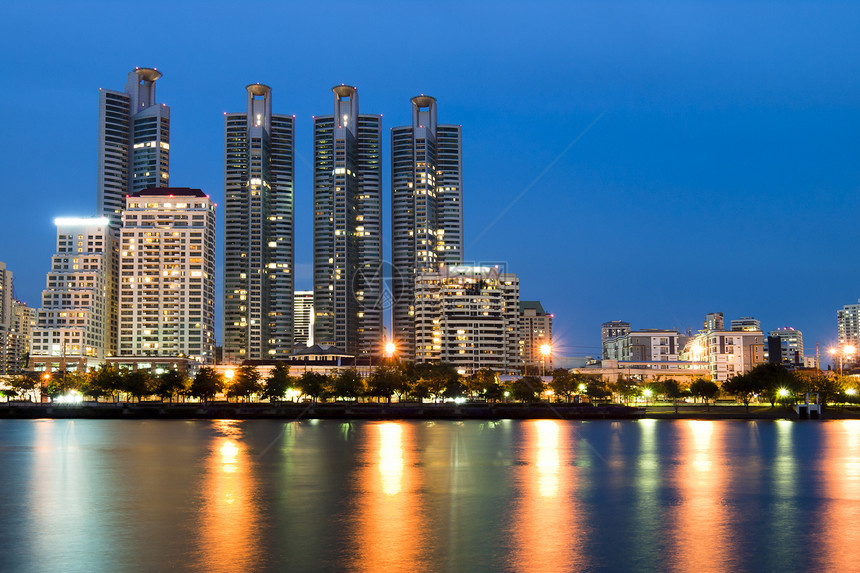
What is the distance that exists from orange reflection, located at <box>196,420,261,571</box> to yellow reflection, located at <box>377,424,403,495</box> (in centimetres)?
748

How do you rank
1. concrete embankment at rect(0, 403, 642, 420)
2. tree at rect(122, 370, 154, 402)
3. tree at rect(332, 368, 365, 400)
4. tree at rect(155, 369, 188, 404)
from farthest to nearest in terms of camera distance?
1. tree at rect(332, 368, 365, 400)
2. tree at rect(122, 370, 154, 402)
3. tree at rect(155, 369, 188, 404)
4. concrete embankment at rect(0, 403, 642, 420)

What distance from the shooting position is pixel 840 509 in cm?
4209

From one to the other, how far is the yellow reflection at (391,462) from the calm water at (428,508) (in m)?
0.19

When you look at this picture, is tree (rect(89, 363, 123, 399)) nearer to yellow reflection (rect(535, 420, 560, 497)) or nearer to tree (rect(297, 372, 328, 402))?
tree (rect(297, 372, 328, 402))

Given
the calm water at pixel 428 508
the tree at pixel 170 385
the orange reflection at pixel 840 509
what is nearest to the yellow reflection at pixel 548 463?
the calm water at pixel 428 508

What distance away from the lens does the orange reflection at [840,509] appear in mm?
30292

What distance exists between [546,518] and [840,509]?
49.7 ft

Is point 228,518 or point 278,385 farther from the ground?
point 278,385

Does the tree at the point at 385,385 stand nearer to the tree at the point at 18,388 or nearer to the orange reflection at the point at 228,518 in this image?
the tree at the point at 18,388

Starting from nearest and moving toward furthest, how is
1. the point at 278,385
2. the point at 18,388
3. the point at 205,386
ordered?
the point at 205,386 → the point at 278,385 → the point at 18,388

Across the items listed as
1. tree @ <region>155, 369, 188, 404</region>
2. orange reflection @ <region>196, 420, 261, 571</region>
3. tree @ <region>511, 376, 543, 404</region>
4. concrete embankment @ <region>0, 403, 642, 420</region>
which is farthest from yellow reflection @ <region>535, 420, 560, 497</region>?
tree @ <region>155, 369, 188, 404</region>

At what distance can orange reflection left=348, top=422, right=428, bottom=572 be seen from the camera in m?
28.6

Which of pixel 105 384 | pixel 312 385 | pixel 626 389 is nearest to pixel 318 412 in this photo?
pixel 312 385

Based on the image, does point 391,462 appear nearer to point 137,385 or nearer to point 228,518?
point 228,518
